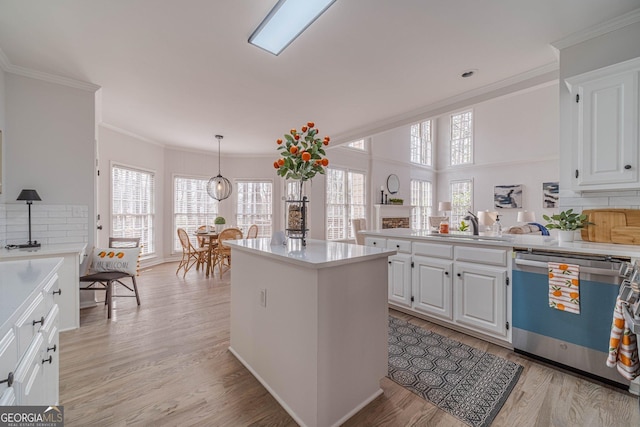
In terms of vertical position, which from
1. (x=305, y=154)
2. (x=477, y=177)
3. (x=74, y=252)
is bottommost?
(x=74, y=252)

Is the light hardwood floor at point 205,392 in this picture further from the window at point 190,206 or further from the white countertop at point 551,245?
the window at point 190,206

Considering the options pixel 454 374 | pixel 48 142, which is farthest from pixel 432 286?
pixel 48 142

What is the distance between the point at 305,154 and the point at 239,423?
1702mm

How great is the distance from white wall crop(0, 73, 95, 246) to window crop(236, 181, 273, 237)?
377 cm

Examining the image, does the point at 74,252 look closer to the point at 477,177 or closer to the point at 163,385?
the point at 163,385

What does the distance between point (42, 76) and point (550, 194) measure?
1023 centimetres

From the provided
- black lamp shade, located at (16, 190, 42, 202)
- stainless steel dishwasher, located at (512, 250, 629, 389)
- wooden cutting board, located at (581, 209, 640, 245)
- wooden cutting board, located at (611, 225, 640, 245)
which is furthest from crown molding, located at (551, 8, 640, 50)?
black lamp shade, located at (16, 190, 42, 202)

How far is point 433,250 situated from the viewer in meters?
2.86

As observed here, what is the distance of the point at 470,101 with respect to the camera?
341 cm

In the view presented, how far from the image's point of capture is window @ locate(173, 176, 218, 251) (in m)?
6.30

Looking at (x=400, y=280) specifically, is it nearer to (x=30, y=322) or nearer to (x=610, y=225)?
(x=610, y=225)

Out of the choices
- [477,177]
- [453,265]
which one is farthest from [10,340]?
[477,177]

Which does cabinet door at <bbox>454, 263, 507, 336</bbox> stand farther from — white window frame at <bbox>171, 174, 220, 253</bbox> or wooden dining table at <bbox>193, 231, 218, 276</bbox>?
white window frame at <bbox>171, 174, 220, 253</bbox>

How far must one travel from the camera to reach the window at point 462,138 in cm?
905
